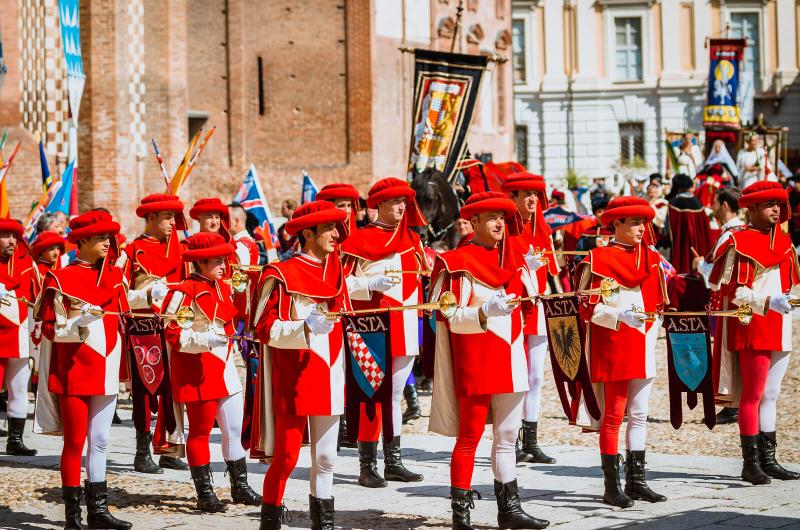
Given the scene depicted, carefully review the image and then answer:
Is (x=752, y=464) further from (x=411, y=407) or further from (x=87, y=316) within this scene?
(x=87, y=316)

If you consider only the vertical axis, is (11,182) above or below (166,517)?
above

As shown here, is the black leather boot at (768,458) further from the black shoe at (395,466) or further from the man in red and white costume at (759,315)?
the black shoe at (395,466)

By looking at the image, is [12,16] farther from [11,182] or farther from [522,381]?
[522,381]

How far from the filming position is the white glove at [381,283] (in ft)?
29.5

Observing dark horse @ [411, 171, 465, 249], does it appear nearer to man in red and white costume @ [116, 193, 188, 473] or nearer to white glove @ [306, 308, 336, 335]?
man in red and white costume @ [116, 193, 188, 473]

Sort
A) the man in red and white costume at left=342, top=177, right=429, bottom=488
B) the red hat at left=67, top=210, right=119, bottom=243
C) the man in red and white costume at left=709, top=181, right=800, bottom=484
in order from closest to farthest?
the red hat at left=67, top=210, right=119, bottom=243
the man in red and white costume at left=709, top=181, right=800, bottom=484
the man in red and white costume at left=342, top=177, right=429, bottom=488

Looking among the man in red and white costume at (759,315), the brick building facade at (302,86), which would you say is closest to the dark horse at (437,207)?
the man in red and white costume at (759,315)

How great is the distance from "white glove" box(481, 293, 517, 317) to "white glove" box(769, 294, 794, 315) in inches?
87.5

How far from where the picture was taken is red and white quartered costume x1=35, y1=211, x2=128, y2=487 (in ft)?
27.1

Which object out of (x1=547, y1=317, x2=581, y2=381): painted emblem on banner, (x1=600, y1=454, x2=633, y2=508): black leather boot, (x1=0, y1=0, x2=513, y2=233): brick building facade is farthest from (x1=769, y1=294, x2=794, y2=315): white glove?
(x1=0, y1=0, x2=513, y2=233): brick building facade

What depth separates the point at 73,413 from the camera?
27.2ft

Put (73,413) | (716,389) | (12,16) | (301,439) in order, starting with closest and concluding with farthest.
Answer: (301,439)
(73,413)
(716,389)
(12,16)

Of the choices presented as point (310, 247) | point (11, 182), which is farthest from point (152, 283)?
point (11, 182)

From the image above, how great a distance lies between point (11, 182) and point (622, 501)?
19295 millimetres
